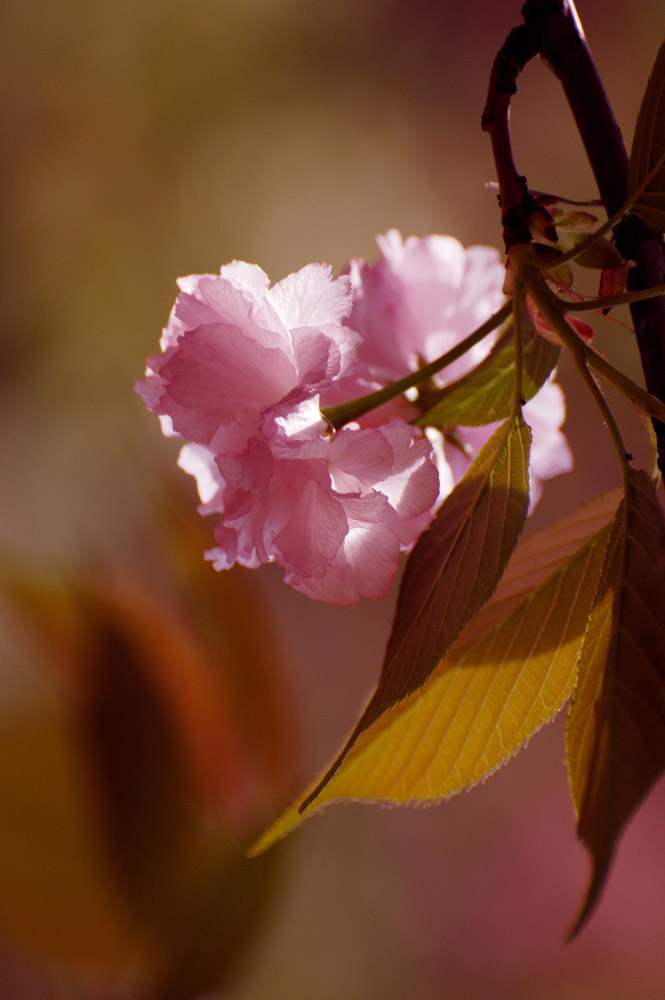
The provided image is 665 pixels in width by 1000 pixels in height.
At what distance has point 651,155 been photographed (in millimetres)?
185

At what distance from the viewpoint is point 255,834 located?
79 cm

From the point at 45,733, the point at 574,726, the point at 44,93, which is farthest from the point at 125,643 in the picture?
the point at 574,726

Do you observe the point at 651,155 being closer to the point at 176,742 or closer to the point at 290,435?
the point at 290,435

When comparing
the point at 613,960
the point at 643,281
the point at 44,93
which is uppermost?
the point at 44,93

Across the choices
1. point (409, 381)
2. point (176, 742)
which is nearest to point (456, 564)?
point (409, 381)

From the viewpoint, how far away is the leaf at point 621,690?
129mm

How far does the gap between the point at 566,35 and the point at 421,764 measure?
0.65ft

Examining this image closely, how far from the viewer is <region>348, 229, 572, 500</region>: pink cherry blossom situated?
0.28 m

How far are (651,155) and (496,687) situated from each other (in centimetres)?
14

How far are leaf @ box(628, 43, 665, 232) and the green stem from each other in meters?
0.04

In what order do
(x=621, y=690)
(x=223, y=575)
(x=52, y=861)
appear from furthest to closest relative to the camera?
(x=223, y=575) → (x=52, y=861) → (x=621, y=690)

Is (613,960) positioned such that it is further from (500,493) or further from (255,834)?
(500,493)

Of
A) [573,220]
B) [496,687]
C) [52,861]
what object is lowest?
[52,861]

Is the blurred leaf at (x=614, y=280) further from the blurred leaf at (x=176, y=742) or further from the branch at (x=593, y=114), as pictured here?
the blurred leaf at (x=176, y=742)
